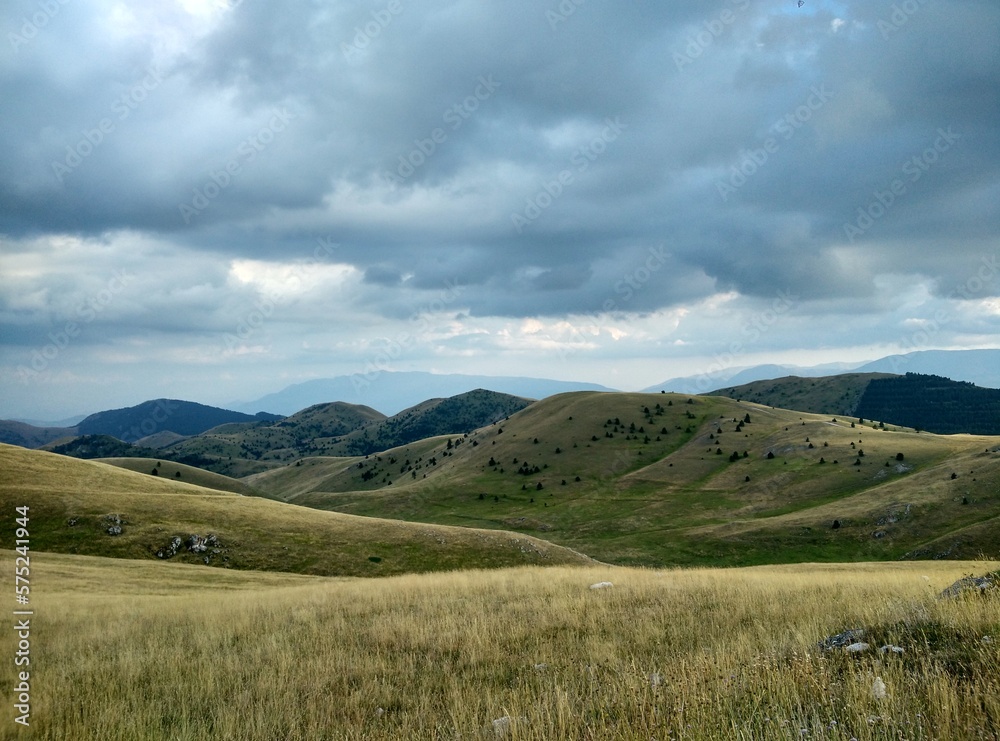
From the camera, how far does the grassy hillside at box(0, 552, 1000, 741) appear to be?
21.1 ft

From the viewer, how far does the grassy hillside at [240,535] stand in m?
47.0

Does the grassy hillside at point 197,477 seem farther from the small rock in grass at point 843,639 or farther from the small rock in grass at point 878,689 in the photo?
the small rock in grass at point 878,689

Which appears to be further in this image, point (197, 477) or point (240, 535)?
point (197, 477)

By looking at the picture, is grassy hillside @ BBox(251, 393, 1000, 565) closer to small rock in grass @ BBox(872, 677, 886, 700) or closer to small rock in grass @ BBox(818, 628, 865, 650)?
small rock in grass @ BBox(818, 628, 865, 650)

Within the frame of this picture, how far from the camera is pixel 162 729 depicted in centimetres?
825

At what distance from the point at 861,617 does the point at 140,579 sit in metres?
38.8

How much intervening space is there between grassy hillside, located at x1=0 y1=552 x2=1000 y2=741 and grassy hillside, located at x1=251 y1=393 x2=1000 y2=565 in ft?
257

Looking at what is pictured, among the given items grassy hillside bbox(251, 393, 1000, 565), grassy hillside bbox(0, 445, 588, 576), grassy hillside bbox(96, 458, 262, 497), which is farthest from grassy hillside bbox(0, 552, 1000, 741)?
grassy hillside bbox(96, 458, 262, 497)

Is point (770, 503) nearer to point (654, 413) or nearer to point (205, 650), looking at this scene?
point (654, 413)

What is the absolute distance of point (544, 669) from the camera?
9.55 metres

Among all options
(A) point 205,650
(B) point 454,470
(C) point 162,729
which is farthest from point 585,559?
(B) point 454,470

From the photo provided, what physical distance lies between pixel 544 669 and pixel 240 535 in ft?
162

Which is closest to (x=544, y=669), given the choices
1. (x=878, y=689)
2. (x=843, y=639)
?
(x=843, y=639)

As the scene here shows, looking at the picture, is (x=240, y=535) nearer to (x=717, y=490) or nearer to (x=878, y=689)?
(x=878, y=689)
